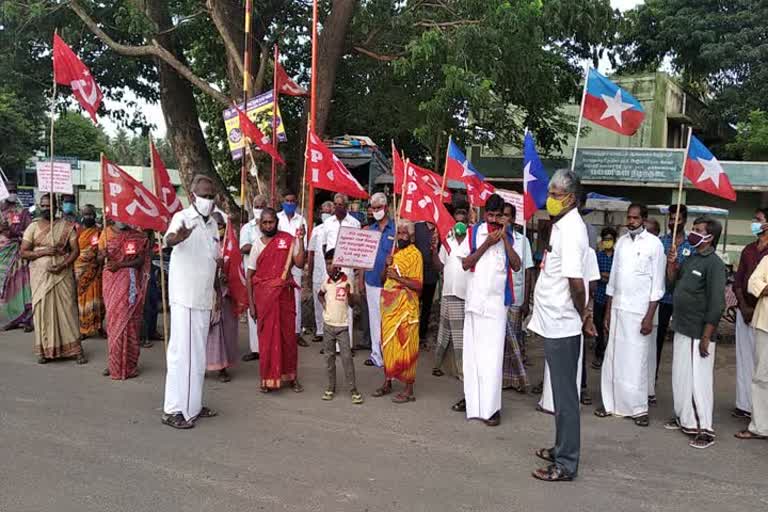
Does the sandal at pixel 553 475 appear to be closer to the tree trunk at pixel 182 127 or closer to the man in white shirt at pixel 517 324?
the man in white shirt at pixel 517 324

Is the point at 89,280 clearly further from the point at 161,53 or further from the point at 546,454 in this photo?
the point at 546,454

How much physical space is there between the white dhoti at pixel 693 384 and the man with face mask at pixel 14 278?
8.02 metres

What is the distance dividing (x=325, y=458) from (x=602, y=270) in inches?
180

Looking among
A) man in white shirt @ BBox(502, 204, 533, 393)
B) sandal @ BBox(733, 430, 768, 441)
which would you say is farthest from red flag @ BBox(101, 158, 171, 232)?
sandal @ BBox(733, 430, 768, 441)

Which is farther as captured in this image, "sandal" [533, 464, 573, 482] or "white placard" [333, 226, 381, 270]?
"white placard" [333, 226, 381, 270]

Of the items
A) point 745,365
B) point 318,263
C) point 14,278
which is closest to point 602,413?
point 745,365

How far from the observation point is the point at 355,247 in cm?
607

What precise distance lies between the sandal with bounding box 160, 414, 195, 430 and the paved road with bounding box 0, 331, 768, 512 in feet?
0.30

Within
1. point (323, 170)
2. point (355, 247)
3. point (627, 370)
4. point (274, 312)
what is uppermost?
point (323, 170)

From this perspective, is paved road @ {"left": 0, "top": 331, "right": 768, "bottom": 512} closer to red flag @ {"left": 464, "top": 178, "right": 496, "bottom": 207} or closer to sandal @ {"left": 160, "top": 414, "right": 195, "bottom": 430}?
sandal @ {"left": 160, "top": 414, "right": 195, "bottom": 430}

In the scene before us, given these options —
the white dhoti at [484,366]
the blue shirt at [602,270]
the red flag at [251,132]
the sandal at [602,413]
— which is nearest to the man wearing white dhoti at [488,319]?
the white dhoti at [484,366]

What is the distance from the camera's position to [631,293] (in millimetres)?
5770

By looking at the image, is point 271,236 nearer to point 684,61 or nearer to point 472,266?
point 472,266

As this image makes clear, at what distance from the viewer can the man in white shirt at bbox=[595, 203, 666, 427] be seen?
571 centimetres
